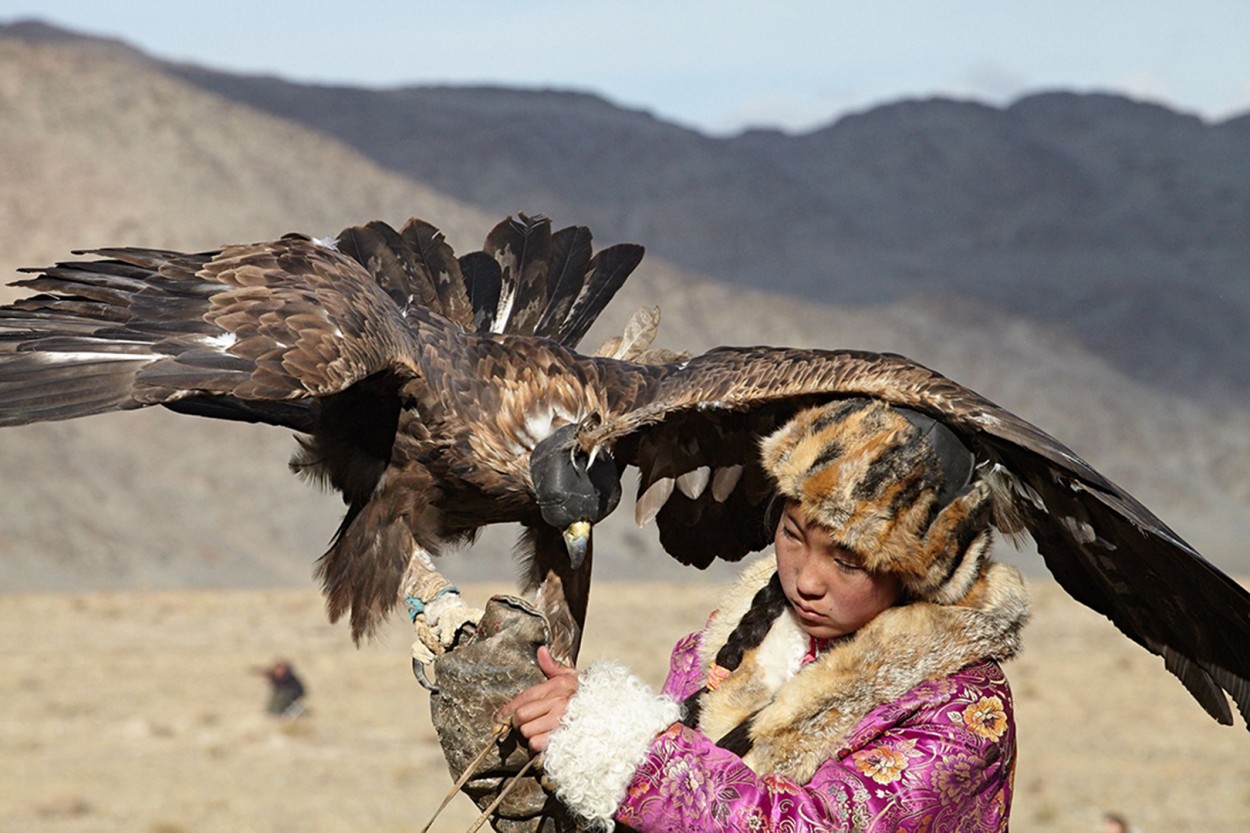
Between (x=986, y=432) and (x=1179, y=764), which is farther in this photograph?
(x=1179, y=764)

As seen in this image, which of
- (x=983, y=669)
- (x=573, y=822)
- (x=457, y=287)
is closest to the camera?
(x=983, y=669)

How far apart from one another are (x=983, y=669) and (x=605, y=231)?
45.4 meters

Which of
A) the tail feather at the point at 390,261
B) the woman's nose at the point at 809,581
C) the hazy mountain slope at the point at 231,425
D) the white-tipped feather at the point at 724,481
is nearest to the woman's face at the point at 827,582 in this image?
the woman's nose at the point at 809,581

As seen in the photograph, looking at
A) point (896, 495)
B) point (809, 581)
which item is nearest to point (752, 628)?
point (809, 581)

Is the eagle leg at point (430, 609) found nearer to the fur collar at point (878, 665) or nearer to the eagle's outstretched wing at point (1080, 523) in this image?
the eagle's outstretched wing at point (1080, 523)

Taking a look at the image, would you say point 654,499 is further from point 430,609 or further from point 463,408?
point 430,609

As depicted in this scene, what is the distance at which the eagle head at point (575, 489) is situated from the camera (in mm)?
3562

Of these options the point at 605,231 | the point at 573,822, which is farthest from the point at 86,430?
the point at 573,822

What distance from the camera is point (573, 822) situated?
265 cm

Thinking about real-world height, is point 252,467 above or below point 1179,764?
below

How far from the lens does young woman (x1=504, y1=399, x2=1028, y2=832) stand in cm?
229

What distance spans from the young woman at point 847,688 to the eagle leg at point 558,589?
1.57 metres

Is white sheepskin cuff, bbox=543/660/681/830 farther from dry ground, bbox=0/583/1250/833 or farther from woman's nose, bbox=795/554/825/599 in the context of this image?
dry ground, bbox=0/583/1250/833

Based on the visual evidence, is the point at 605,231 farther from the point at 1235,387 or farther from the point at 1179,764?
the point at 1179,764
